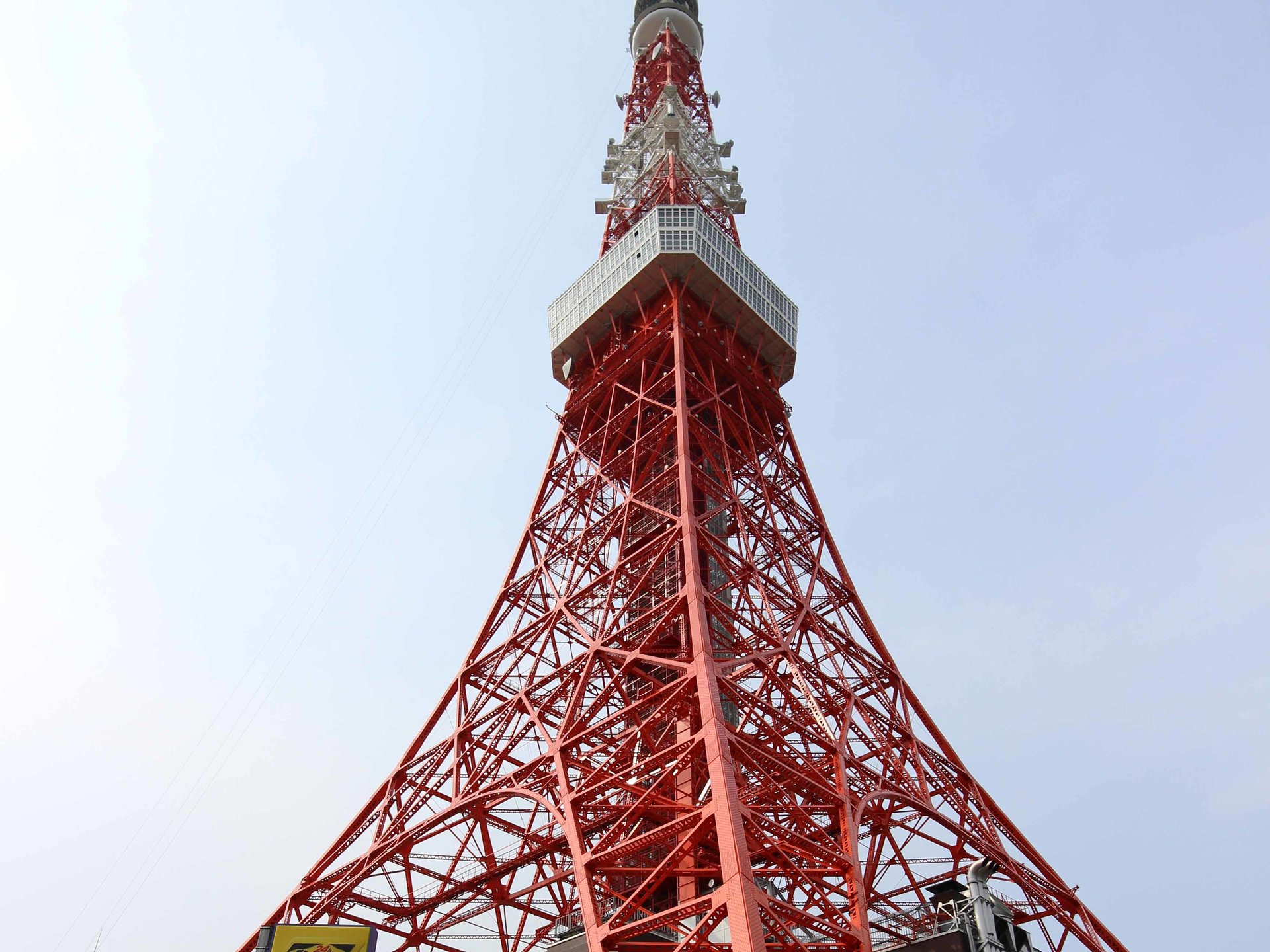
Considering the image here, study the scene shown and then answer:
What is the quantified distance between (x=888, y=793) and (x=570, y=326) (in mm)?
16972

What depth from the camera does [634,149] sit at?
3891 centimetres

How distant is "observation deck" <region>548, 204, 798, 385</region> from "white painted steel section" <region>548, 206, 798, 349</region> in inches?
1.1

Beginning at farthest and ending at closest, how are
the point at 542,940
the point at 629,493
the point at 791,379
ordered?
the point at 791,379
the point at 629,493
the point at 542,940

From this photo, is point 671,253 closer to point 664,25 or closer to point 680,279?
point 680,279

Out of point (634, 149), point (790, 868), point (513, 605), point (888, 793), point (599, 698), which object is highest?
point (634, 149)

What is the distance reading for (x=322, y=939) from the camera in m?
22.5

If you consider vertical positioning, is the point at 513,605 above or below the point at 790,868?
above

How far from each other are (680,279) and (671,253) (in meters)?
0.82

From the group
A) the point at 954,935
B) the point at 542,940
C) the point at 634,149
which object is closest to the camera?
the point at 954,935

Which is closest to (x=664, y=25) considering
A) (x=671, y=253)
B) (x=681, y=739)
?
(x=671, y=253)

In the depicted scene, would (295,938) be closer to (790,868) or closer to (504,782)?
(504,782)

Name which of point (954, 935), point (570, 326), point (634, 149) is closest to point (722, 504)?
point (570, 326)

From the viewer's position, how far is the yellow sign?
2233 centimetres

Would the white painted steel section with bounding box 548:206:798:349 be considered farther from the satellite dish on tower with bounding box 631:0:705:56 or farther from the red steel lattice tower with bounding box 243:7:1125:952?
the satellite dish on tower with bounding box 631:0:705:56
